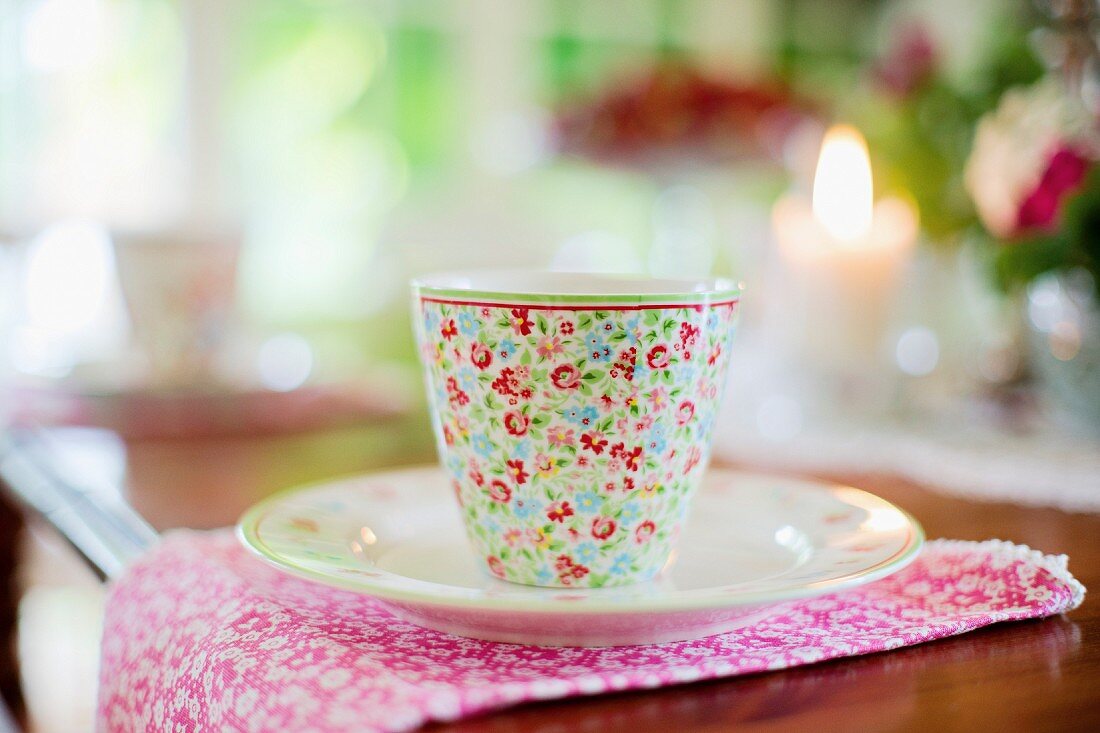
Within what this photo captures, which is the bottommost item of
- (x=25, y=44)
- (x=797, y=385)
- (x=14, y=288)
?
(x=14, y=288)

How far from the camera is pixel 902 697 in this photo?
0.31 meters

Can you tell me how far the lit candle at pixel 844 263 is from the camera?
33.0 inches

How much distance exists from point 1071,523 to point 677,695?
13.1 inches

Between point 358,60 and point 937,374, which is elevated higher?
point 358,60

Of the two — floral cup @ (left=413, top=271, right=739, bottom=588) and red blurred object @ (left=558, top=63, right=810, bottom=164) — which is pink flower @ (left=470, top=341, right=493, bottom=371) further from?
red blurred object @ (left=558, top=63, right=810, bottom=164)

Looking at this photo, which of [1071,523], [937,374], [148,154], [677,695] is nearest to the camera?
[677,695]

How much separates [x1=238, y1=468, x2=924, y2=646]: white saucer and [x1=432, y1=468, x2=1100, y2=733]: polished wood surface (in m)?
0.03

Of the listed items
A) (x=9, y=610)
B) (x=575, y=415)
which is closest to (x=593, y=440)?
(x=575, y=415)

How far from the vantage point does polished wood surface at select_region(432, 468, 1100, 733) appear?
0.29 m

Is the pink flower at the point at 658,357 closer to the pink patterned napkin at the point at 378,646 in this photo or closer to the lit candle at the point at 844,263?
the pink patterned napkin at the point at 378,646

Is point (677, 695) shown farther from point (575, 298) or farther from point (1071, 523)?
point (1071, 523)

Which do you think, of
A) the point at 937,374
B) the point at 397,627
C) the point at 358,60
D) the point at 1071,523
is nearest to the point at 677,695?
the point at 397,627

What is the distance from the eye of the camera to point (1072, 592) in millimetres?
383

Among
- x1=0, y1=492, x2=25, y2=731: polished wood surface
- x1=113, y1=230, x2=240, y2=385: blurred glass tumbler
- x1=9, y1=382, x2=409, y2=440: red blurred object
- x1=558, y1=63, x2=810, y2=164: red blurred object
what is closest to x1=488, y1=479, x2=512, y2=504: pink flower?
x1=9, y1=382, x2=409, y2=440: red blurred object
